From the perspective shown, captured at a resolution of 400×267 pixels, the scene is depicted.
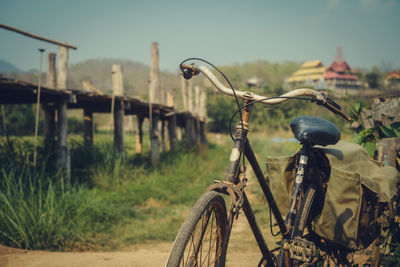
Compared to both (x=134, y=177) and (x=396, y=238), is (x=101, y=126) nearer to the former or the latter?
(x=134, y=177)

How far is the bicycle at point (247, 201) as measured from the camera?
163cm

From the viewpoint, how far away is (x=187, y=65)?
1.91 metres

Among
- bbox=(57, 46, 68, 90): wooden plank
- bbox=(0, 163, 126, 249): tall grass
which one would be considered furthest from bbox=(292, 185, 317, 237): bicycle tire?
bbox=(57, 46, 68, 90): wooden plank

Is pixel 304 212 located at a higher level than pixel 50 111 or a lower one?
lower

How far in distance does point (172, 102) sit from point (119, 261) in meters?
8.21

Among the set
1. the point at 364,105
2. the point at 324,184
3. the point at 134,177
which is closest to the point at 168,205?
the point at 134,177

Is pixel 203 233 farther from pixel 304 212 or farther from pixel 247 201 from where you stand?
pixel 304 212

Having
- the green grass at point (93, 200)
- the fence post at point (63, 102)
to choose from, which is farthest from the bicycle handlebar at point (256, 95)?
the fence post at point (63, 102)

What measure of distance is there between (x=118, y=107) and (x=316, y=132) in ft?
23.0

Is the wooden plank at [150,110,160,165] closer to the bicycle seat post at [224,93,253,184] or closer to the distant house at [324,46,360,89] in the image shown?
the distant house at [324,46,360,89]

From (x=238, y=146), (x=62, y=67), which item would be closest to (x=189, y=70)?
(x=238, y=146)

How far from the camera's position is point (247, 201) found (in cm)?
184

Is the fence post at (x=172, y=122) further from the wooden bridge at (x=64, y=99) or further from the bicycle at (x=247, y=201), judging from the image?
the bicycle at (x=247, y=201)

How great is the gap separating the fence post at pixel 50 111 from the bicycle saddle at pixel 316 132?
484cm
